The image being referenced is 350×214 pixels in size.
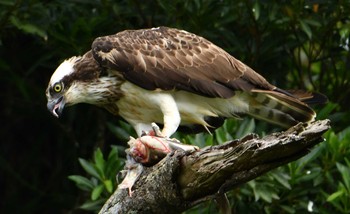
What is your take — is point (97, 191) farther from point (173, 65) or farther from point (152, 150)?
point (152, 150)

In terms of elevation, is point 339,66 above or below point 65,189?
above

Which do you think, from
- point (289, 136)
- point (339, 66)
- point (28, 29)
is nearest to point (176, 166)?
point (289, 136)

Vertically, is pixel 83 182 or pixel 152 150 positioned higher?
pixel 152 150

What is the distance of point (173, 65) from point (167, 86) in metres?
0.20

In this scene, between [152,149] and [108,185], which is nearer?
[152,149]

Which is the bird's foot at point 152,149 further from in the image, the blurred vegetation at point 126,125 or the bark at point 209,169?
the blurred vegetation at point 126,125

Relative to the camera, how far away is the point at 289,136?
6238mm

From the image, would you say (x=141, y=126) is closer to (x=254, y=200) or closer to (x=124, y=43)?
(x=124, y=43)

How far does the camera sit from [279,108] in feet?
28.1

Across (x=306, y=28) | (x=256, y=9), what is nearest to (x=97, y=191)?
(x=256, y=9)

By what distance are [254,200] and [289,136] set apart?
3.24 m

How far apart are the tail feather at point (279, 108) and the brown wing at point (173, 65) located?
8 cm

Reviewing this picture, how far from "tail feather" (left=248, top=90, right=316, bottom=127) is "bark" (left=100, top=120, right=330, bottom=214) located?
1.59 m

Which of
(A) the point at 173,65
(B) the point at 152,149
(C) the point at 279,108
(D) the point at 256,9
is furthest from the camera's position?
(D) the point at 256,9
